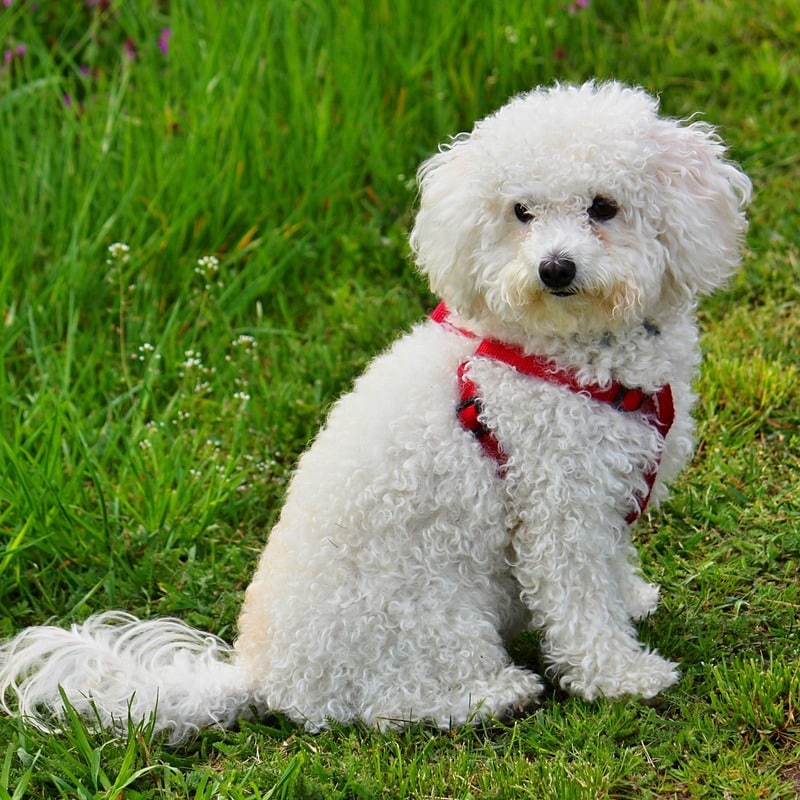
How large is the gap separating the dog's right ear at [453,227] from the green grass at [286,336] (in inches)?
44.0

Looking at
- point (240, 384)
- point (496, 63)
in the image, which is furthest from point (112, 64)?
point (240, 384)

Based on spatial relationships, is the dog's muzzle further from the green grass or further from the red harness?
the green grass

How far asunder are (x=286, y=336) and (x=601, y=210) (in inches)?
78.2

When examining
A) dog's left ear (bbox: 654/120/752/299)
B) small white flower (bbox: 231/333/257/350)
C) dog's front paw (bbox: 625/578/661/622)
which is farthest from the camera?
small white flower (bbox: 231/333/257/350)

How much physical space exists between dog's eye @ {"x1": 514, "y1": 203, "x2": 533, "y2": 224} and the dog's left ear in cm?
32

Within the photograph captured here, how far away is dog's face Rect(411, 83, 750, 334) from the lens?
9.60ft

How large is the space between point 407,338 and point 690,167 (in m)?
0.88

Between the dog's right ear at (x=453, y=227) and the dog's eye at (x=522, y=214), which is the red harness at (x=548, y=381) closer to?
the dog's right ear at (x=453, y=227)

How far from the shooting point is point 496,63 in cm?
545

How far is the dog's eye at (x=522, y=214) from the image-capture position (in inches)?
119

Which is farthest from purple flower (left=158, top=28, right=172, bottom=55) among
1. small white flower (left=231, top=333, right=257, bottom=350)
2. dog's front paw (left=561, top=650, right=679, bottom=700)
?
dog's front paw (left=561, top=650, right=679, bottom=700)

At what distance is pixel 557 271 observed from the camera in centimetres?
289

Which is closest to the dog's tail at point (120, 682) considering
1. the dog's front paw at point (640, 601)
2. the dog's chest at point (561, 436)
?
the dog's chest at point (561, 436)

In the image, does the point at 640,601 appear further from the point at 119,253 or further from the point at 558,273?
the point at 119,253
